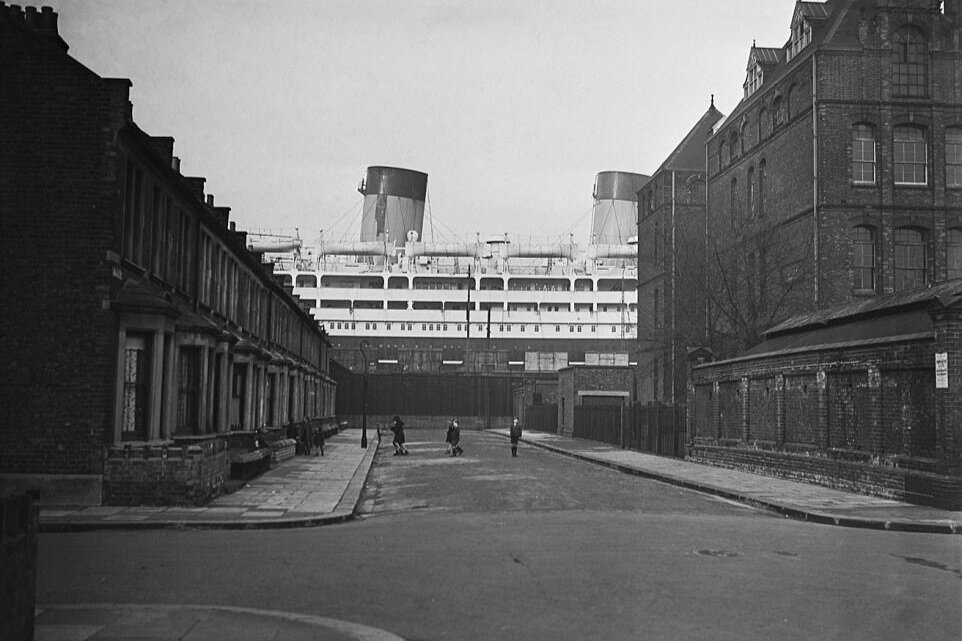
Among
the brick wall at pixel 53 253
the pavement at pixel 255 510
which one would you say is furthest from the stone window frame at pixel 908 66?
the brick wall at pixel 53 253

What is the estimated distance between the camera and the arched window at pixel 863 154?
38.6 meters

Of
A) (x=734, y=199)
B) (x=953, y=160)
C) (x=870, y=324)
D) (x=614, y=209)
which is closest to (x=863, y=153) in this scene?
(x=953, y=160)

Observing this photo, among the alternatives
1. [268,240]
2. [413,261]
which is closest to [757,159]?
[413,261]

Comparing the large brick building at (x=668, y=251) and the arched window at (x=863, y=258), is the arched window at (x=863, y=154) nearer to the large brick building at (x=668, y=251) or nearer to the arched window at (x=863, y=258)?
the arched window at (x=863, y=258)

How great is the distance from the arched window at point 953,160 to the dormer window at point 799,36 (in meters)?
7.10

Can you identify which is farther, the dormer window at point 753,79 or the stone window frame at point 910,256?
the dormer window at point 753,79

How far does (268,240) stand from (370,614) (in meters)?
98.3

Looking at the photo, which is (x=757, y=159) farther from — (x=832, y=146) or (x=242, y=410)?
(x=242, y=410)

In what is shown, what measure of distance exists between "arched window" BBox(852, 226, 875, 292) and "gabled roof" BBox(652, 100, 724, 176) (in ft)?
65.2

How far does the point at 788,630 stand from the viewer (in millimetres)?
7828

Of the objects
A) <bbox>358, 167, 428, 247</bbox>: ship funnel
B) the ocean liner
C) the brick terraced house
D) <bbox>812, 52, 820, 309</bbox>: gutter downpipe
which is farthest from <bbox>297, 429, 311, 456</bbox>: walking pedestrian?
<bbox>358, 167, 428, 247</bbox>: ship funnel

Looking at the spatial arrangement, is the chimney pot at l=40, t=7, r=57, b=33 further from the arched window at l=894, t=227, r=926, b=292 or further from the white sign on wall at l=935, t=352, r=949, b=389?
the arched window at l=894, t=227, r=926, b=292

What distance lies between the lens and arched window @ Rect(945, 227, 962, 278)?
3875 cm

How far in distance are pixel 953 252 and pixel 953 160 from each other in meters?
3.64
